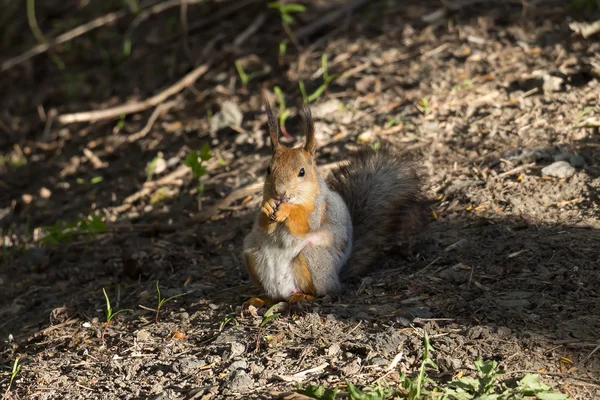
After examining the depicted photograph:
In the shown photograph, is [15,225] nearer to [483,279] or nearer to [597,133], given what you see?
[483,279]

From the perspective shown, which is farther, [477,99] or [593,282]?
[477,99]

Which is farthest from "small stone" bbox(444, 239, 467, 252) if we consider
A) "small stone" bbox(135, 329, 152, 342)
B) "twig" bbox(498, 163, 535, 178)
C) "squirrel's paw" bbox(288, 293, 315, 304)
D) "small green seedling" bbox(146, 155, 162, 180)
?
"small green seedling" bbox(146, 155, 162, 180)

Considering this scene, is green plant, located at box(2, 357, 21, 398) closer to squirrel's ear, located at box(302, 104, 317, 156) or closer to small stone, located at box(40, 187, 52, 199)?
squirrel's ear, located at box(302, 104, 317, 156)

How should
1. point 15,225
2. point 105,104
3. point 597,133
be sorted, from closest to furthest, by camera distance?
1. point 597,133
2. point 15,225
3. point 105,104

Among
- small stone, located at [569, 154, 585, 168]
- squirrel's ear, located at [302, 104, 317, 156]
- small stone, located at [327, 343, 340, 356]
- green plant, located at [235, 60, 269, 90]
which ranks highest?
squirrel's ear, located at [302, 104, 317, 156]

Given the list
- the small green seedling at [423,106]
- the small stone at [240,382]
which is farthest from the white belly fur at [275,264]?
the small green seedling at [423,106]

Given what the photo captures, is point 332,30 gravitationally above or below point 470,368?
above

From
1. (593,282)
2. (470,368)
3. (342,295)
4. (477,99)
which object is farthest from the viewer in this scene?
(477,99)

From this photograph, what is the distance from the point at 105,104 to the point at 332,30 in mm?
1878

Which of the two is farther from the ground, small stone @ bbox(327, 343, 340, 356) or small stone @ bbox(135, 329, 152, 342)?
small stone @ bbox(135, 329, 152, 342)

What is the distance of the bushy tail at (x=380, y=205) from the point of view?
10.7 feet

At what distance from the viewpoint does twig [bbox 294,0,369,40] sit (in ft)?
18.7

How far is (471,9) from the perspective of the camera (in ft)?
17.7

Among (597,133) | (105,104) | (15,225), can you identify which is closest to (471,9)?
(597,133)
